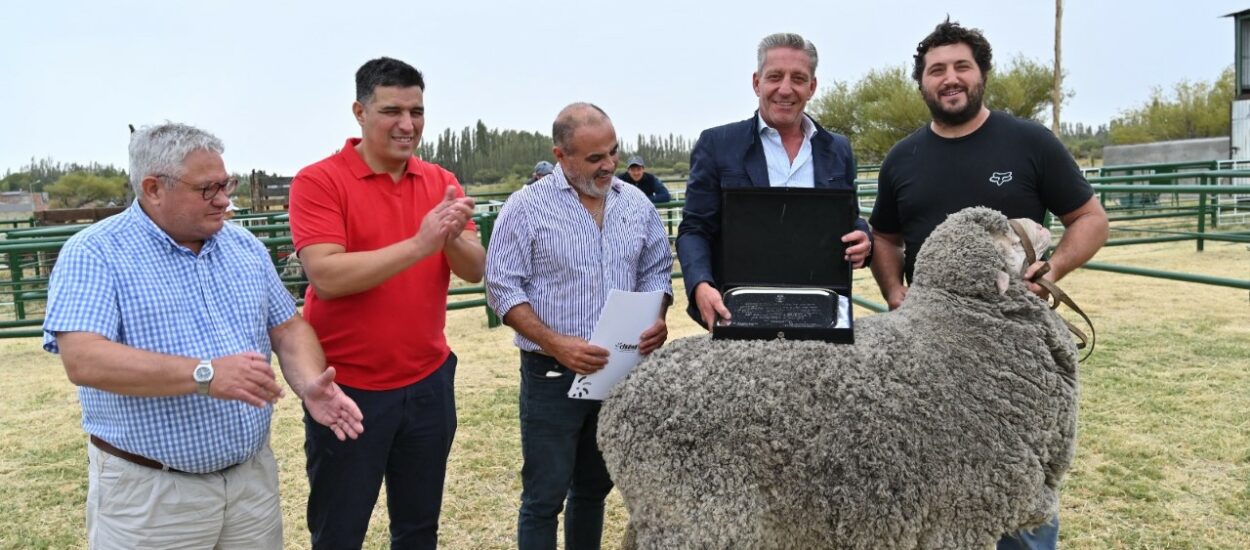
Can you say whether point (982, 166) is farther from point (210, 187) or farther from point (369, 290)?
point (210, 187)

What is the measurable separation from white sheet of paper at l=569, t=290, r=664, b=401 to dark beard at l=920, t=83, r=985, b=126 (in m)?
1.05

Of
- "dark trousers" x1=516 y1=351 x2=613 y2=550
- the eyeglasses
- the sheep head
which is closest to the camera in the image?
the eyeglasses

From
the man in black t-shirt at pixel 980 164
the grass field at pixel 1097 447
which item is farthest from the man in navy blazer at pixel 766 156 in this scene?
the grass field at pixel 1097 447

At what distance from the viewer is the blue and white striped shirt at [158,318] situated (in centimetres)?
187

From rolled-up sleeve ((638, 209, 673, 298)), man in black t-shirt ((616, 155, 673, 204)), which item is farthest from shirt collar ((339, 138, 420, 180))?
man in black t-shirt ((616, 155, 673, 204))

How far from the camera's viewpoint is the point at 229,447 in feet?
6.78

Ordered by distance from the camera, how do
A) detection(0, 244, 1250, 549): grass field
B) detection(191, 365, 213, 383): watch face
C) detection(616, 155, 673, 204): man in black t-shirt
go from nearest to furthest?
detection(191, 365, 213, 383): watch face < detection(0, 244, 1250, 549): grass field < detection(616, 155, 673, 204): man in black t-shirt

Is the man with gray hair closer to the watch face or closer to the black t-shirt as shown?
the watch face

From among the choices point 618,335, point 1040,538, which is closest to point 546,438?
point 618,335

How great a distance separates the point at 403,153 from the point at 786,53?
1.20m

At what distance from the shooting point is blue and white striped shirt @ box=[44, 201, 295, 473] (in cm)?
187

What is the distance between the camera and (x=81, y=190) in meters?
29.9

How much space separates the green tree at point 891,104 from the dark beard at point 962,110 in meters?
28.4

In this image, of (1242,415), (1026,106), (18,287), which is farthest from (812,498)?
(1026,106)
